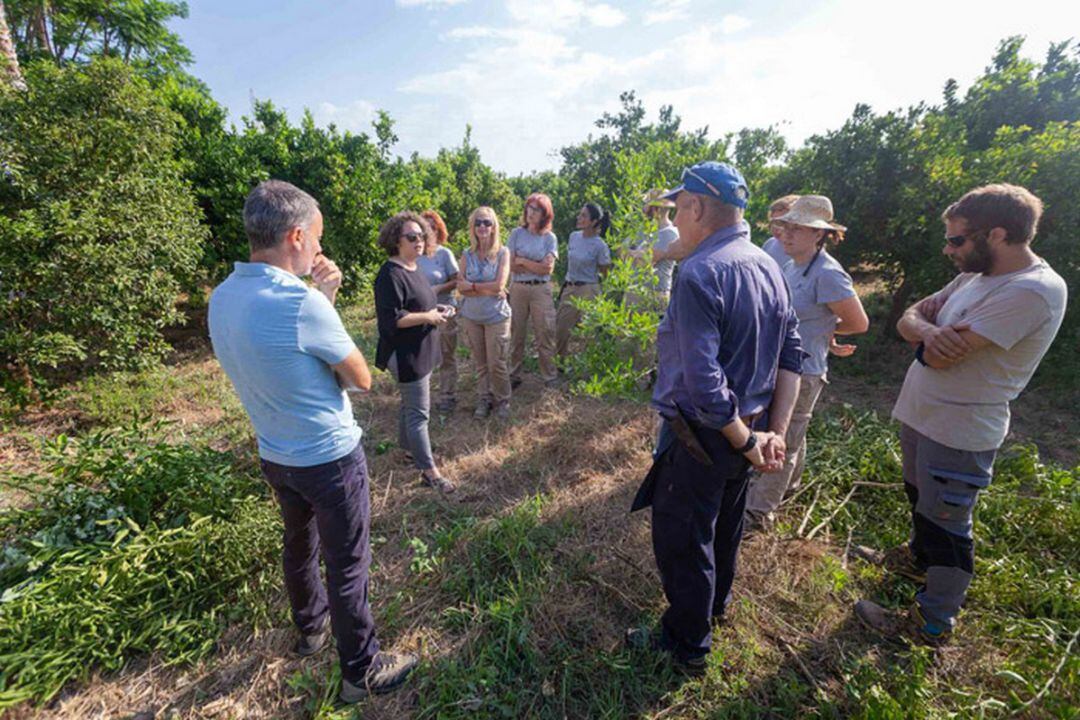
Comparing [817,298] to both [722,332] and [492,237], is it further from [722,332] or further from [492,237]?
[492,237]

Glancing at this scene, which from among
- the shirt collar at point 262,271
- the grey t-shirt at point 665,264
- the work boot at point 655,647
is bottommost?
the work boot at point 655,647

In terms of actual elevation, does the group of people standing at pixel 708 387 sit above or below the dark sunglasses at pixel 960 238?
below

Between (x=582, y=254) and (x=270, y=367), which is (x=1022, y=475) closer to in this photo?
(x=582, y=254)

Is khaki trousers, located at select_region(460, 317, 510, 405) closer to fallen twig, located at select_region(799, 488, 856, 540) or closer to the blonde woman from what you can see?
the blonde woman

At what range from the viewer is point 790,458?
10.2ft

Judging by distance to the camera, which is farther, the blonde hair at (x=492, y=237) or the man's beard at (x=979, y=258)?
the blonde hair at (x=492, y=237)

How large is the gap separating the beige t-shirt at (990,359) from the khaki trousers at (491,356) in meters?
3.35

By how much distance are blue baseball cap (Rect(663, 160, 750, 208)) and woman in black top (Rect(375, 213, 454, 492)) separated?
214 centimetres

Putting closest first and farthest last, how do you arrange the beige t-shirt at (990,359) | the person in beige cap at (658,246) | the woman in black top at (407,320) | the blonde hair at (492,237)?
1. the beige t-shirt at (990,359)
2. the woman in black top at (407,320)
3. the person in beige cap at (658,246)
4. the blonde hair at (492,237)

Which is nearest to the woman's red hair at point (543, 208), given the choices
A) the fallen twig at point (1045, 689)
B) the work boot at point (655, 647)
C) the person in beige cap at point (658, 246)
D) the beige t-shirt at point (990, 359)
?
the person in beige cap at point (658, 246)

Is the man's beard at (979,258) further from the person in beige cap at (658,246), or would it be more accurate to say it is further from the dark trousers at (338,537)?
the dark trousers at (338,537)

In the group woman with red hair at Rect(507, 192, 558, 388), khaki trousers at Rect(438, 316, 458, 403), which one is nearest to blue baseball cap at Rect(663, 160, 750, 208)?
woman with red hair at Rect(507, 192, 558, 388)

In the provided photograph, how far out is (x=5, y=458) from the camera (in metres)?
4.09

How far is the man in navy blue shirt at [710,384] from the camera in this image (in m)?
1.78
